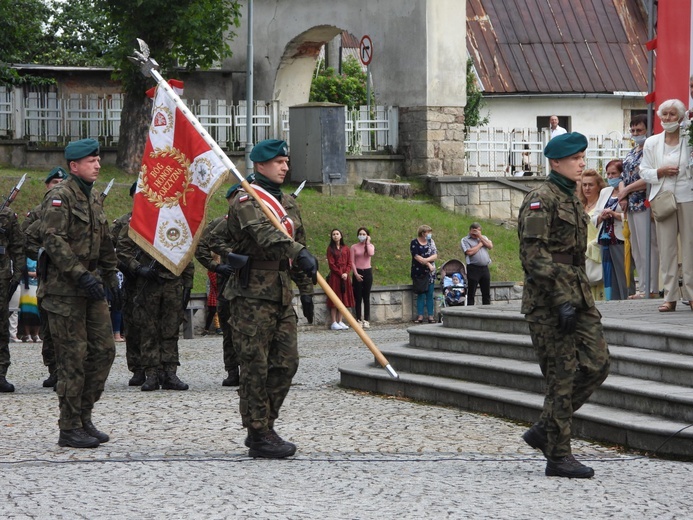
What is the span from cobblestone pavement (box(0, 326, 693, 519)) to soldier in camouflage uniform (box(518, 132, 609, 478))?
30cm

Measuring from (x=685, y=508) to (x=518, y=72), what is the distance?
42.3m

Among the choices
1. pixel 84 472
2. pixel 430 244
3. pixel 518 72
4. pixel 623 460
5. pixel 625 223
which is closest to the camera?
pixel 84 472

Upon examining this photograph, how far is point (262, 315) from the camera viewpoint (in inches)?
368

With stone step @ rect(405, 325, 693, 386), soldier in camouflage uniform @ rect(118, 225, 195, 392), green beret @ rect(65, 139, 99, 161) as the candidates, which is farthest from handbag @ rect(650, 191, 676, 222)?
green beret @ rect(65, 139, 99, 161)

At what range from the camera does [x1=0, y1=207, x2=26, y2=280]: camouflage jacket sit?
13734 mm

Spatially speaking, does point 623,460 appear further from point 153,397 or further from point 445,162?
point 445,162

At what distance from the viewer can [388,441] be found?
10078 mm

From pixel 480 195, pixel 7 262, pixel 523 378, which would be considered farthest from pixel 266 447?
pixel 480 195

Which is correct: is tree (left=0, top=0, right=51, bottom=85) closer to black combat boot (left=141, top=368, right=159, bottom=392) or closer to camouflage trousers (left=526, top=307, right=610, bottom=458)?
black combat boot (left=141, top=368, right=159, bottom=392)

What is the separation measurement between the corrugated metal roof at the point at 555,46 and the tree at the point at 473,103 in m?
1.00

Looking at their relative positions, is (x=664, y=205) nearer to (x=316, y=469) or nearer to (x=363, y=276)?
(x=316, y=469)

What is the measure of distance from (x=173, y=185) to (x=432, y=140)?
20.1m

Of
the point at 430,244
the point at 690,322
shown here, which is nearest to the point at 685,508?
the point at 690,322

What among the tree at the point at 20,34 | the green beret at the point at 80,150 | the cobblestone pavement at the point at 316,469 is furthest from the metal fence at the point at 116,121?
the green beret at the point at 80,150
